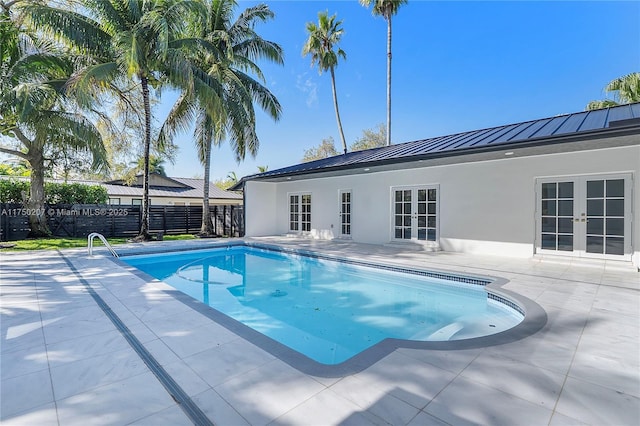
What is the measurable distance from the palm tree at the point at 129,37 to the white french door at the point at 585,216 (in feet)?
33.6

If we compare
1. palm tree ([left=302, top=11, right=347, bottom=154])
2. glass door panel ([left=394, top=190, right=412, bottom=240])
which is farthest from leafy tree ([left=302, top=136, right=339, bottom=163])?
glass door panel ([left=394, top=190, right=412, bottom=240])

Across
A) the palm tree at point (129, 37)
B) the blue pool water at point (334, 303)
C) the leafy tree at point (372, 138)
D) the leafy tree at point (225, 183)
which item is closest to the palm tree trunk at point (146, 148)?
the palm tree at point (129, 37)

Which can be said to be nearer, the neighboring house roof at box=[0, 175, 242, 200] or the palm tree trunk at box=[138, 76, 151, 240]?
the palm tree trunk at box=[138, 76, 151, 240]

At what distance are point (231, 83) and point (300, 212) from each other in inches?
232

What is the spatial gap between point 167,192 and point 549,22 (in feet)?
81.7

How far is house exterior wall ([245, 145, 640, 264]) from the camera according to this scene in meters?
6.79

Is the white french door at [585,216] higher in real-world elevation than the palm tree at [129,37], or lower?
lower

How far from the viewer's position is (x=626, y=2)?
940 cm

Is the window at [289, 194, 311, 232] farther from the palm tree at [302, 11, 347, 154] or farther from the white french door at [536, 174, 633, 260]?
the white french door at [536, 174, 633, 260]

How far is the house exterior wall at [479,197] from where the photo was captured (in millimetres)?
6793

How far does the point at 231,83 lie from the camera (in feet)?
39.0

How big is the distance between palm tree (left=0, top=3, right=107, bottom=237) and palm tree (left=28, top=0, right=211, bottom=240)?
A: 2.70 feet

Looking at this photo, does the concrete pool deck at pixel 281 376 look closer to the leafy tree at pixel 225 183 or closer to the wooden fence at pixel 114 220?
the wooden fence at pixel 114 220

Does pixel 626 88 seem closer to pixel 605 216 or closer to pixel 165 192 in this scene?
pixel 605 216
